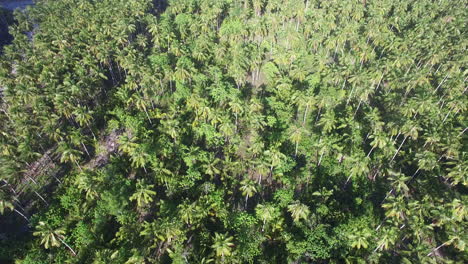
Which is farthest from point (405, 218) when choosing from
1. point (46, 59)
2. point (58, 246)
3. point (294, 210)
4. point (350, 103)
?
point (46, 59)

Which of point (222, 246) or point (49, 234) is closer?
point (222, 246)

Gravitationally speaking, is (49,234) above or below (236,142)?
below

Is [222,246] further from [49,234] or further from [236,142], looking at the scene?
[49,234]

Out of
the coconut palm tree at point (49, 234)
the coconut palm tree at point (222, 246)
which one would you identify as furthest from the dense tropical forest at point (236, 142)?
the coconut palm tree at point (49, 234)

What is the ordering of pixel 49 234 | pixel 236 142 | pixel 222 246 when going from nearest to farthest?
pixel 222 246 < pixel 49 234 < pixel 236 142

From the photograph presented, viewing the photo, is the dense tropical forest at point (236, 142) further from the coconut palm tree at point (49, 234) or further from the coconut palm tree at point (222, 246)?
the coconut palm tree at point (49, 234)

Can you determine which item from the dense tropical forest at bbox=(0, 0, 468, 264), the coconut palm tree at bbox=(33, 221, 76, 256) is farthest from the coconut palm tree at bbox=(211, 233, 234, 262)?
the coconut palm tree at bbox=(33, 221, 76, 256)

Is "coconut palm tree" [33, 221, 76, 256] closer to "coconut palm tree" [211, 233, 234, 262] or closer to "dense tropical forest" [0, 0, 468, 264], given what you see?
"dense tropical forest" [0, 0, 468, 264]

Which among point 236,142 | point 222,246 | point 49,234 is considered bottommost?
point 49,234

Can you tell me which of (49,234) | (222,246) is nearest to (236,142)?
(222,246)
